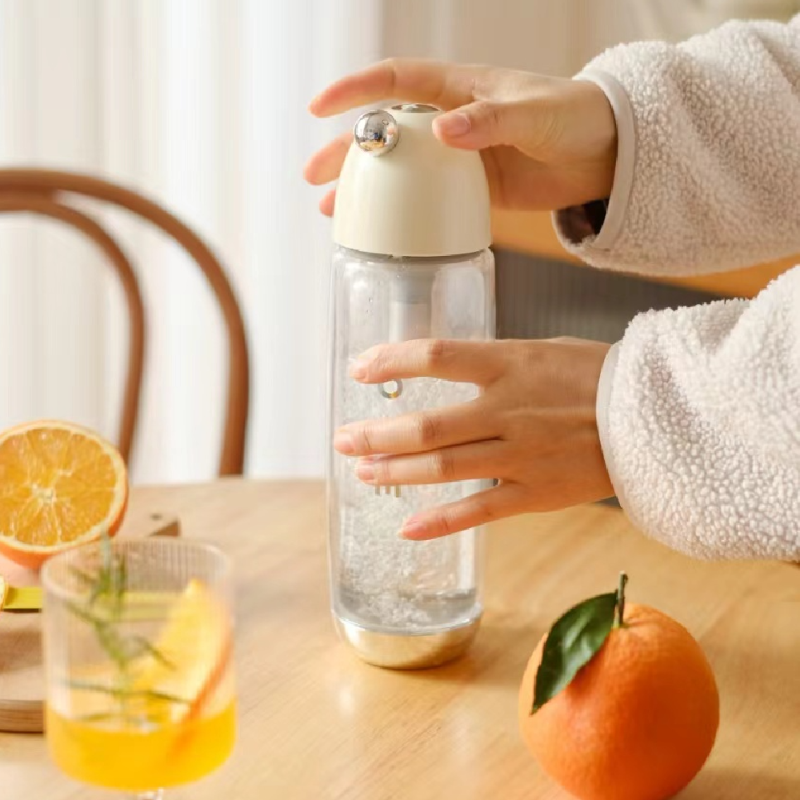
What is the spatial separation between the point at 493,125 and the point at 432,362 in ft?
0.52

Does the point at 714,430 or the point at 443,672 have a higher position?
the point at 714,430

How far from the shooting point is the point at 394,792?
2.37 ft

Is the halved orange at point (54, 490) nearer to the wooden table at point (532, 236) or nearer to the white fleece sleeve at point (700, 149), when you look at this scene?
the white fleece sleeve at point (700, 149)

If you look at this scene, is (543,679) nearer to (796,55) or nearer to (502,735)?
(502,735)

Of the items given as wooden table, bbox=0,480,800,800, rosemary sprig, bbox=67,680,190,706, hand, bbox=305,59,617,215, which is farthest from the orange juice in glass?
hand, bbox=305,59,617,215

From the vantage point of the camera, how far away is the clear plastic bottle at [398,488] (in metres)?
0.82

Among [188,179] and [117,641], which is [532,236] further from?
[117,641]

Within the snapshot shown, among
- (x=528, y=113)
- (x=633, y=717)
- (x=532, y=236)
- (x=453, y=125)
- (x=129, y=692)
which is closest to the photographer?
(x=129, y=692)

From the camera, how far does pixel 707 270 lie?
1.00 meters

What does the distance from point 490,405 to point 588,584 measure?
9.9 inches

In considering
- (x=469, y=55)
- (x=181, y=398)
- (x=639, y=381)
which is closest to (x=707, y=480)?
(x=639, y=381)

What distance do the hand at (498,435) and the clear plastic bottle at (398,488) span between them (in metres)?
0.06

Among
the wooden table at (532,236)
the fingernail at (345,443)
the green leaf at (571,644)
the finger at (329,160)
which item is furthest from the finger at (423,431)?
the wooden table at (532,236)

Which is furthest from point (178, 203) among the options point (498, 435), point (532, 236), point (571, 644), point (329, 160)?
point (571, 644)
